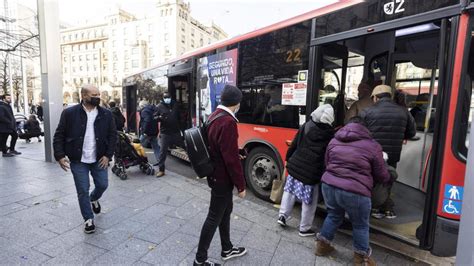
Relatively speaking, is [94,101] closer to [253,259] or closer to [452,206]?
[253,259]

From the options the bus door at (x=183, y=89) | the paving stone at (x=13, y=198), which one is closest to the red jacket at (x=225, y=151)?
the paving stone at (x=13, y=198)

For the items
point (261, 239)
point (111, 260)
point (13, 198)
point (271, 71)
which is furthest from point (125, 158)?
point (261, 239)

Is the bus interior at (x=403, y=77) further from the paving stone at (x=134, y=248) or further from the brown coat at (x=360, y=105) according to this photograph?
the paving stone at (x=134, y=248)

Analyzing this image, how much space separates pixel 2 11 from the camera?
1138 centimetres

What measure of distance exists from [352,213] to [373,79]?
3.54m

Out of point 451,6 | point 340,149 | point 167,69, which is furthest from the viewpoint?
point 167,69

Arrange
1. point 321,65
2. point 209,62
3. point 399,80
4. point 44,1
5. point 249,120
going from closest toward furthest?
1. point 321,65
2. point 249,120
3. point 399,80
4. point 209,62
5. point 44,1

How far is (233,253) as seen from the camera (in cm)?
284

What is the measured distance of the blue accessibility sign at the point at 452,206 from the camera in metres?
2.42

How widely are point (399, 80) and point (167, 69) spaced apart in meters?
5.85

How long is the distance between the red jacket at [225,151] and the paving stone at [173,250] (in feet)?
3.30

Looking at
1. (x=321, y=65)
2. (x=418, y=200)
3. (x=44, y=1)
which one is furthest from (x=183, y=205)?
(x=44, y=1)

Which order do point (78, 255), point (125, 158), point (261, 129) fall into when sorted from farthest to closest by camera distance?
point (125, 158), point (261, 129), point (78, 255)

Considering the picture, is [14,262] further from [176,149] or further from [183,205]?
[176,149]
